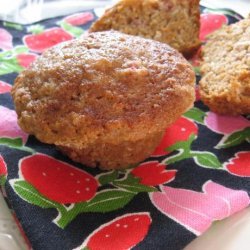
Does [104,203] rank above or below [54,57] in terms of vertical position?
below

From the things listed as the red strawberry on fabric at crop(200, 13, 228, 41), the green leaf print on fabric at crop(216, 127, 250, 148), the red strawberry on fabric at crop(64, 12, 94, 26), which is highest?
the red strawberry on fabric at crop(200, 13, 228, 41)

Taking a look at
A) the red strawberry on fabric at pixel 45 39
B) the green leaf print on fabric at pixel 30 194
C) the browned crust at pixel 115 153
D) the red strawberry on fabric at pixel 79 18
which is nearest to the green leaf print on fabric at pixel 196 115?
the browned crust at pixel 115 153

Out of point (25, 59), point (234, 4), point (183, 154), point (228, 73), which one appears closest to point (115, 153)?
point (183, 154)

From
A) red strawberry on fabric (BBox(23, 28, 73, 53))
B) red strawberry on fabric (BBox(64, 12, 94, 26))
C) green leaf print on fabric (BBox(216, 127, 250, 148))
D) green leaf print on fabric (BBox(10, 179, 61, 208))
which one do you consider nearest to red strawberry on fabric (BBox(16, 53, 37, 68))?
red strawberry on fabric (BBox(23, 28, 73, 53))

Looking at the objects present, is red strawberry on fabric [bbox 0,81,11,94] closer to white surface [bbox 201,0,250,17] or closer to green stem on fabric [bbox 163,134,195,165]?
green stem on fabric [bbox 163,134,195,165]

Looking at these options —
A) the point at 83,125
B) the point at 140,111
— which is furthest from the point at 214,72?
the point at 83,125

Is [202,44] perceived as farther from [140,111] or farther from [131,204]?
[131,204]

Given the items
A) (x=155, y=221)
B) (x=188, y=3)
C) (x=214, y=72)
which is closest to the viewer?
(x=155, y=221)
